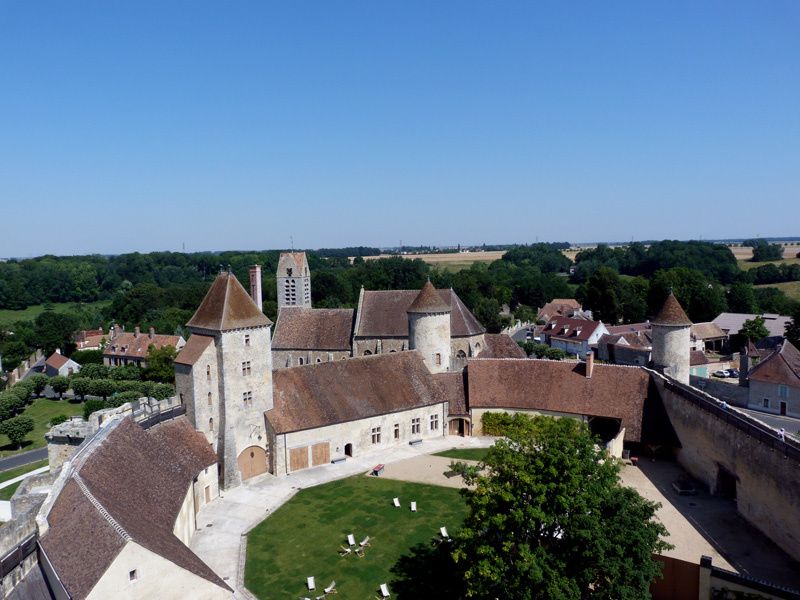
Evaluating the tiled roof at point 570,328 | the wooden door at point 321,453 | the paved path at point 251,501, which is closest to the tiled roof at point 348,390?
the wooden door at point 321,453

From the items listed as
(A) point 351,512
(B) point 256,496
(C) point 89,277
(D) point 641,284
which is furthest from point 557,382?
(C) point 89,277

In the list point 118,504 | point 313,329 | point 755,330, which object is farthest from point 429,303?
point 755,330

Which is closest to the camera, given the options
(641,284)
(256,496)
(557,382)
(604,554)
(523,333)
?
(604,554)

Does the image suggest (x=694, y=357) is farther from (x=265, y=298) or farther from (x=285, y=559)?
(x=265, y=298)

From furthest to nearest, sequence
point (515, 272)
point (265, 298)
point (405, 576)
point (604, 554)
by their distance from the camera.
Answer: point (515, 272), point (265, 298), point (405, 576), point (604, 554)

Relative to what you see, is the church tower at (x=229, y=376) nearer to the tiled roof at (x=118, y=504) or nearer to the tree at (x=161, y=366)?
the tiled roof at (x=118, y=504)

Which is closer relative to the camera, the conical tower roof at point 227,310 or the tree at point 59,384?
the conical tower roof at point 227,310

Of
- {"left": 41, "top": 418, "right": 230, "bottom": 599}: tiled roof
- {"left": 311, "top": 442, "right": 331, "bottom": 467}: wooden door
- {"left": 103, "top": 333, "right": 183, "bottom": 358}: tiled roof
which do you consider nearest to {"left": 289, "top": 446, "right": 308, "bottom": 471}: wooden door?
{"left": 311, "top": 442, "right": 331, "bottom": 467}: wooden door
